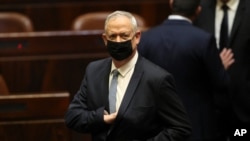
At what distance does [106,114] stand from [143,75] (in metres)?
0.13

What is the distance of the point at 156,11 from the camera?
3.21 meters

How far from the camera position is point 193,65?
1961 millimetres

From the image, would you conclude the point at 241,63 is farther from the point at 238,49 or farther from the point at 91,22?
the point at 91,22

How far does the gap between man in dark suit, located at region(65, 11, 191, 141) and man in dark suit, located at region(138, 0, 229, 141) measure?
16.6 inches

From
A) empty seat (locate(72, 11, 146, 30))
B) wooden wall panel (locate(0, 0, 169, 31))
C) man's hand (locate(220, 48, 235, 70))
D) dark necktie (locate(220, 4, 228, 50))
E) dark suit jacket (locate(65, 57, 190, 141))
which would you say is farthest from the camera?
wooden wall panel (locate(0, 0, 169, 31))

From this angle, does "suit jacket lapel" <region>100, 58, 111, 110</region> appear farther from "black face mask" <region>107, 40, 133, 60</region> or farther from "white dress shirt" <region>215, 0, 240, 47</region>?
"white dress shirt" <region>215, 0, 240, 47</region>

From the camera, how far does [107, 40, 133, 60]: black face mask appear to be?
1.51 meters

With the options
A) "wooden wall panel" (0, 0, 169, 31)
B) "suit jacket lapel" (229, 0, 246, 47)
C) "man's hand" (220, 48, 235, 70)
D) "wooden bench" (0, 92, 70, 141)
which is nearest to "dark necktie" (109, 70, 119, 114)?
"wooden bench" (0, 92, 70, 141)

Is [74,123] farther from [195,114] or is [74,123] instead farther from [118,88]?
[195,114]

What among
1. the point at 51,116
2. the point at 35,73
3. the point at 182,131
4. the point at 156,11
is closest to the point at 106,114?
the point at 182,131

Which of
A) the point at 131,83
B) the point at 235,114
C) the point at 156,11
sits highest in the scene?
the point at 131,83

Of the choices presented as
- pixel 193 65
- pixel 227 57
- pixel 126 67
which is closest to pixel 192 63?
pixel 193 65

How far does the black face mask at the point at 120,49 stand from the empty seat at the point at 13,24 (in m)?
1.39

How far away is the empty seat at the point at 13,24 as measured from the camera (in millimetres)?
2865
